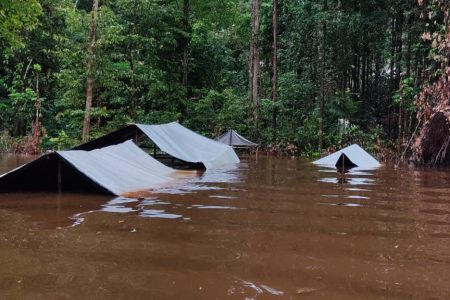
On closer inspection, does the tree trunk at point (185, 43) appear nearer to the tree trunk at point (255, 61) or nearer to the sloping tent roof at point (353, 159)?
the tree trunk at point (255, 61)

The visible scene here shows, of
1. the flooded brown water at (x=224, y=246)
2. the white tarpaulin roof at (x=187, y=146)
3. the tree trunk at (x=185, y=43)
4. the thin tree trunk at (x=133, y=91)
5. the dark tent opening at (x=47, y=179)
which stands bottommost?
the flooded brown water at (x=224, y=246)

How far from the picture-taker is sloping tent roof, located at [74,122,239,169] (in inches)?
399

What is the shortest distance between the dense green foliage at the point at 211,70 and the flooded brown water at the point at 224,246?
1050 centimetres

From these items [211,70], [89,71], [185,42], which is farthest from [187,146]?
[211,70]

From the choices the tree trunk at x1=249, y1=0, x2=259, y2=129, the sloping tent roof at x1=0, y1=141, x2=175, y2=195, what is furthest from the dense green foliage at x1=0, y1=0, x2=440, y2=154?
the sloping tent roof at x1=0, y1=141, x2=175, y2=195

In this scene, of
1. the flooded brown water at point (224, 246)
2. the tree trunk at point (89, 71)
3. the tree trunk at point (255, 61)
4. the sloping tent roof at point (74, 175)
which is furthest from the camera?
the tree trunk at point (255, 61)

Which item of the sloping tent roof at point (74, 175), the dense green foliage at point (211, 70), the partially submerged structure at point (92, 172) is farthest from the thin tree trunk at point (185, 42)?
the sloping tent roof at point (74, 175)

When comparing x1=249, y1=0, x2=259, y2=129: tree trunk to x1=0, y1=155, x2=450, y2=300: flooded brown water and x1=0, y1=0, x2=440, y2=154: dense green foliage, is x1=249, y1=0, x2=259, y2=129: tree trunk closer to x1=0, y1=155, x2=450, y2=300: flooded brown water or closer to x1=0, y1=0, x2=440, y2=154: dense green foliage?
x1=0, y1=0, x2=440, y2=154: dense green foliage

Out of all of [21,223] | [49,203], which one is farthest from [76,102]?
[21,223]

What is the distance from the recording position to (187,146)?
1122 cm

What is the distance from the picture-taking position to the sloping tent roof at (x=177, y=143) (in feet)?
33.2

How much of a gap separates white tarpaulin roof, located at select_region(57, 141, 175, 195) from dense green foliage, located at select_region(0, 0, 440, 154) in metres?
7.37

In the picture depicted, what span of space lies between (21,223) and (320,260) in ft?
8.72

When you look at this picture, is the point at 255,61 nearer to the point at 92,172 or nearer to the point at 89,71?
the point at 89,71
